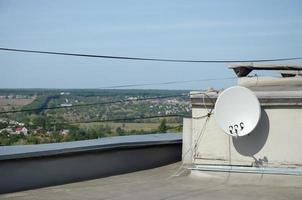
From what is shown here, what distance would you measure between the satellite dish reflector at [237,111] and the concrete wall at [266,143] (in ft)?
1.05

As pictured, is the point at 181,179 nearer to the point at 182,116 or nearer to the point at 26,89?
the point at 182,116

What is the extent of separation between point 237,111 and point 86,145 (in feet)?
9.90

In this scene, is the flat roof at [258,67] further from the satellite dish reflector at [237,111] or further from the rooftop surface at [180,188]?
the rooftop surface at [180,188]

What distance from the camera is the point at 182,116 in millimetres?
Result: 11406

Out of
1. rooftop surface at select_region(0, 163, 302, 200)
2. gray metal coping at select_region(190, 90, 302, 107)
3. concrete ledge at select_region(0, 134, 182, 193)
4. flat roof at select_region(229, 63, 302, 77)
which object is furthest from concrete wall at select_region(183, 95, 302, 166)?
flat roof at select_region(229, 63, 302, 77)

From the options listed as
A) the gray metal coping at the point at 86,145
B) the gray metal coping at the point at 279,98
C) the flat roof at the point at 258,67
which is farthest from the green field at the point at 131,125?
the gray metal coping at the point at 279,98

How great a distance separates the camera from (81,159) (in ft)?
31.9

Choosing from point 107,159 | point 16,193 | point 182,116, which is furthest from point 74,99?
point 16,193

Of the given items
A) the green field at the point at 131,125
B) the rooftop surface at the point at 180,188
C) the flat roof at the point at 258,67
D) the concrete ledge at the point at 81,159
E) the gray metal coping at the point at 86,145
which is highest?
the flat roof at the point at 258,67

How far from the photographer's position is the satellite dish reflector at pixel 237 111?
357 inches

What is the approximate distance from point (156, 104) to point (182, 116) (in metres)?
1.89

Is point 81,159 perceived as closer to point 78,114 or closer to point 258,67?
point 78,114

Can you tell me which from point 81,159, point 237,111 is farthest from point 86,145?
point 237,111

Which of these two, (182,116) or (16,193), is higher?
(182,116)
